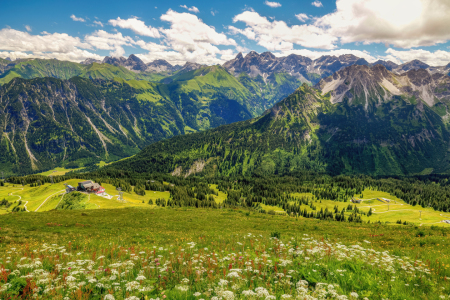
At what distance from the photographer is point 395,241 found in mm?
25766

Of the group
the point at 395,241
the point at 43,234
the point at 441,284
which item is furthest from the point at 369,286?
the point at 43,234

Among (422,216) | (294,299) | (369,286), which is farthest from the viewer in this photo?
(422,216)

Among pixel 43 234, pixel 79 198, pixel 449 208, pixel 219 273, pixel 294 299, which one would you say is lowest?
pixel 449 208

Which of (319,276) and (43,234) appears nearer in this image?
(319,276)

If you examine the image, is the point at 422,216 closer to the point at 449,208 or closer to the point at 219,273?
the point at 449,208

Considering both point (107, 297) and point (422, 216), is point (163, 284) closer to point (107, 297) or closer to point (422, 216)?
point (107, 297)

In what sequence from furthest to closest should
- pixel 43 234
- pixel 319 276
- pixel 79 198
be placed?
pixel 79 198 < pixel 43 234 < pixel 319 276

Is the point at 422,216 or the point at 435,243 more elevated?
the point at 435,243

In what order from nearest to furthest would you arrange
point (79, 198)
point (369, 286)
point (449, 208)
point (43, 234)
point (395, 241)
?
point (369, 286)
point (395, 241)
point (43, 234)
point (79, 198)
point (449, 208)

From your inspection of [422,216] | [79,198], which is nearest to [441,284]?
[79,198]

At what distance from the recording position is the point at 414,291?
10.9m

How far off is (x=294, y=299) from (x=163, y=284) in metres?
6.42

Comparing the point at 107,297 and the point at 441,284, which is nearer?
the point at 107,297

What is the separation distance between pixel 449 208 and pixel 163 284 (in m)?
256
